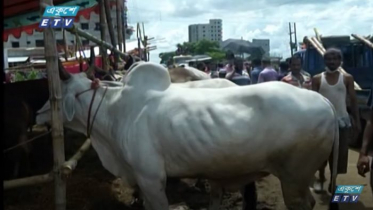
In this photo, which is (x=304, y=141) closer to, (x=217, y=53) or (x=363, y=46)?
(x=363, y=46)

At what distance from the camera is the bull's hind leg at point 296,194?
384cm

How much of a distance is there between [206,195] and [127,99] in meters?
1.90

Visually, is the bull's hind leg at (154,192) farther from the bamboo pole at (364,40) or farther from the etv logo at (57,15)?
the bamboo pole at (364,40)

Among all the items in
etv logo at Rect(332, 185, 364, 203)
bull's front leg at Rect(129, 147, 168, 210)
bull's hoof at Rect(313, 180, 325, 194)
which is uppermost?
bull's front leg at Rect(129, 147, 168, 210)

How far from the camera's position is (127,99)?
4031 millimetres

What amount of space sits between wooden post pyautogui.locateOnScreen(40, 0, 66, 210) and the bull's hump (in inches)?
27.0

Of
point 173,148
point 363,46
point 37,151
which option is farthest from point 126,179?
point 363,46

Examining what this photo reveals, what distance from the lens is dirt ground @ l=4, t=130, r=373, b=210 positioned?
4.87 metres

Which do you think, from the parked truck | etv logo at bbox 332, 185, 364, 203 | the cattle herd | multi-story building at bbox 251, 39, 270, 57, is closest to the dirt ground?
etv logo at bbox 332, 185, 364, 203

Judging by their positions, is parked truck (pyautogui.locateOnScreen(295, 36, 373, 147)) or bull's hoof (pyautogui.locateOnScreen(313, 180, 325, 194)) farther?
parked truck (pyautogui.locateOnScreen(295, 36, 373, 147))

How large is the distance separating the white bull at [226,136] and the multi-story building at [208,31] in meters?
44.1

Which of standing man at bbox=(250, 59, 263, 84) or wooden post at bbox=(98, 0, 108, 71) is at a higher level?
wooden post at bbox=(98, 0, 108, 71)

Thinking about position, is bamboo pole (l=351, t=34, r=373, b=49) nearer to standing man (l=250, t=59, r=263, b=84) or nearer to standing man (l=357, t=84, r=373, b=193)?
standing man (l=250, t=59, r=263, b=84)

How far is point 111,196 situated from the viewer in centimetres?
525
